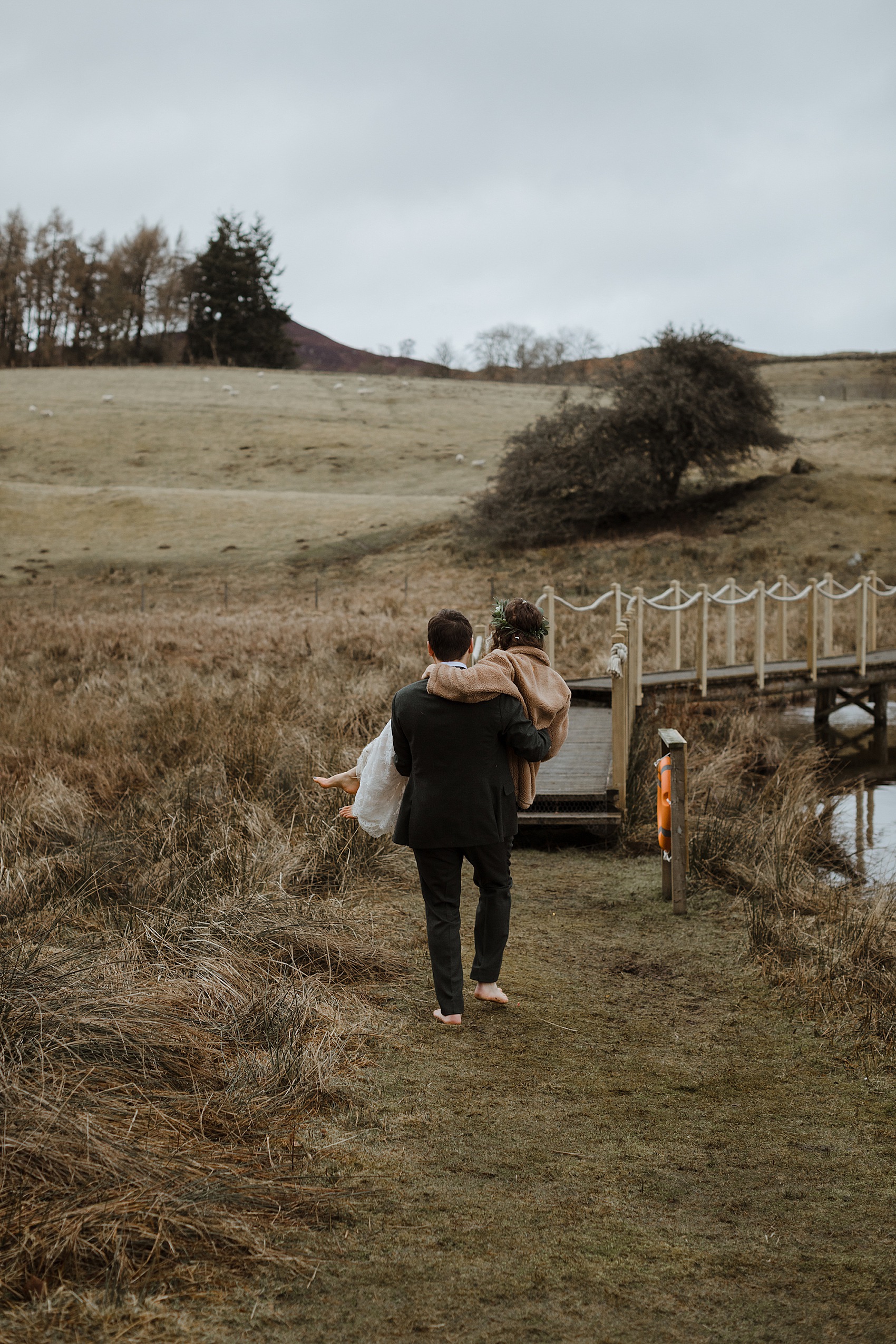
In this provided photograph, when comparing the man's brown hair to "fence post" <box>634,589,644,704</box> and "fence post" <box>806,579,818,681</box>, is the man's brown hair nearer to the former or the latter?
"fence post" <box>634,589,644,704</box>

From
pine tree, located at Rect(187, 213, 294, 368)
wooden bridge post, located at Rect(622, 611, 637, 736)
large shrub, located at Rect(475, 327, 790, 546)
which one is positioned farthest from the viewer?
pine tree, located at Rect(187, 213, 294, 368)

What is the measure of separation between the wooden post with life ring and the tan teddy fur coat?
1.83 metres

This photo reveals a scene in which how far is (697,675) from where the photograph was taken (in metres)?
13.6

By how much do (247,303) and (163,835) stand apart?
7084 cm

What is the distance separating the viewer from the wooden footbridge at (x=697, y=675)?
825 cm

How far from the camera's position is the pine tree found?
232ft

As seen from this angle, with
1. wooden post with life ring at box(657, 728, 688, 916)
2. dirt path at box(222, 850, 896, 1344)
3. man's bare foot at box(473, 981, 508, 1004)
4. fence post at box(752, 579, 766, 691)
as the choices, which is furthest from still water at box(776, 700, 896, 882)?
man's bare foot at box(473, 981, 508, 1004)

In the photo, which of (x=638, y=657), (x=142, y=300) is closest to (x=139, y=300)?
(x=142, y=300)

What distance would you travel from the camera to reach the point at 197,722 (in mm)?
10633

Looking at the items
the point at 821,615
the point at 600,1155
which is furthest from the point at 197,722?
the point at 821,615

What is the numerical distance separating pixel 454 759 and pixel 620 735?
4.20 meters

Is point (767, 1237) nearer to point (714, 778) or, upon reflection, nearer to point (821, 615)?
point (714, 778)

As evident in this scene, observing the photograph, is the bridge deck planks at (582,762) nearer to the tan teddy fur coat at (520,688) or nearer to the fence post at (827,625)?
the tan teddy fur coat at (520,688)

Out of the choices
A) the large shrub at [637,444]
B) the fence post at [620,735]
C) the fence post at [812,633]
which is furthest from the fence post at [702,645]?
the large shrub at [637,444]
